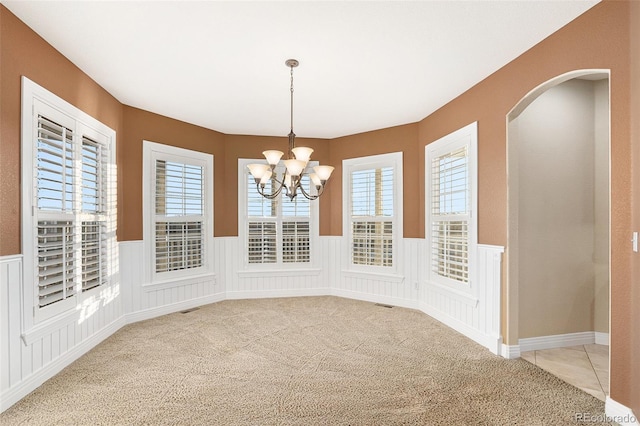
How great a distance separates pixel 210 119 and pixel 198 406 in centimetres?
373

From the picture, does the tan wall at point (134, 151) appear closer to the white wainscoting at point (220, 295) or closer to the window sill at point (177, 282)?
the white wainscoting at point (220, 295)

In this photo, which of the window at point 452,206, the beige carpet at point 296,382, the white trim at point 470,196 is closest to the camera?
the beige carpet at point 296,382

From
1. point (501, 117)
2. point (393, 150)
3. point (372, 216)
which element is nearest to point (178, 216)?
point (372, 216)

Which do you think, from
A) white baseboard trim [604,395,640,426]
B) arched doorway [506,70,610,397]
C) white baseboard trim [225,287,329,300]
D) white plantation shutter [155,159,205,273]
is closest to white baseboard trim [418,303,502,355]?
arched doorway [506,70,610,397]

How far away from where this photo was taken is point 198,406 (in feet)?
7.94

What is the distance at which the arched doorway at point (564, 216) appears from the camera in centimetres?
354

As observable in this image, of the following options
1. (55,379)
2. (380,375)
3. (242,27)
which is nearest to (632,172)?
(380,375)

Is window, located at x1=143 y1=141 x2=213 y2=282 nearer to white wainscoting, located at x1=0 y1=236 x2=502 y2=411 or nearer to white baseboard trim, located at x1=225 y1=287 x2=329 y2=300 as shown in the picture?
white wainscoting, located at x1=0 y1=236 x2=502 y2=411

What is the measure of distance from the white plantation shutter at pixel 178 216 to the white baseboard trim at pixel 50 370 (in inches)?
46.4

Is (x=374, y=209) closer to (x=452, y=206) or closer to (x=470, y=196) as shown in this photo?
(x=452, y=206)

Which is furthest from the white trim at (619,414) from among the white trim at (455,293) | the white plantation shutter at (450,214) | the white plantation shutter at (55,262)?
the white plantation shutter at (55,262)

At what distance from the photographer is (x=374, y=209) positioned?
5551 mm

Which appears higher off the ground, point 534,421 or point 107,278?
point 107,278

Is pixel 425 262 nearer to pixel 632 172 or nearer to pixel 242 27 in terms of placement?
pixel 632 172
